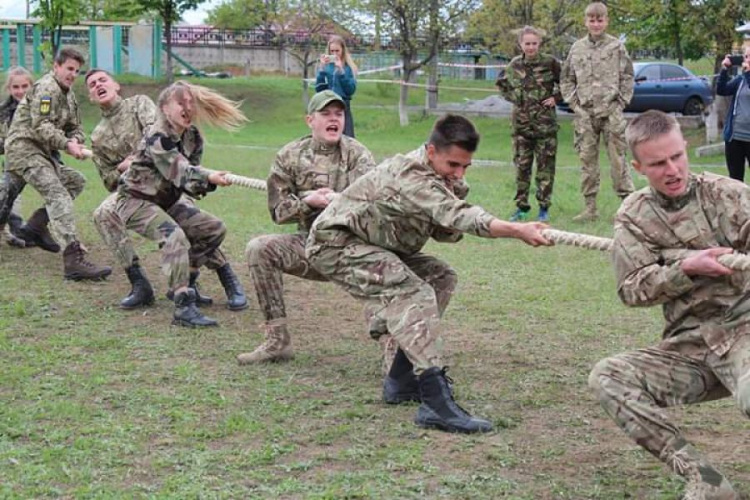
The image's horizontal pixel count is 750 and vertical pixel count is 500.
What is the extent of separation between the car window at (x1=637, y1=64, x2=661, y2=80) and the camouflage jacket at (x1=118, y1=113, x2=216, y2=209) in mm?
22445

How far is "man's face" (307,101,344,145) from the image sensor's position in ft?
23.0

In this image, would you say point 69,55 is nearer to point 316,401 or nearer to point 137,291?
point 137,291

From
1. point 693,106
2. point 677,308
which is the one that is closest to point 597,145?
point 677,308

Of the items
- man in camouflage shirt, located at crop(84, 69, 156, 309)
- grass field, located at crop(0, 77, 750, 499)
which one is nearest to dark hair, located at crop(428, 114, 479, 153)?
grass field, located at crop(0, 77, 750, 499)

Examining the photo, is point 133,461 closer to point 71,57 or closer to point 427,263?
point 427,263

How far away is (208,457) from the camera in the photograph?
16.7 ft

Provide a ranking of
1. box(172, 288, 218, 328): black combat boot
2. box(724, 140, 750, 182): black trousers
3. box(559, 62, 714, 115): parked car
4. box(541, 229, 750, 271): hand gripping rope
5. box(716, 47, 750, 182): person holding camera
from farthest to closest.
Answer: box(559, 62, 714, 115): parked car < box(724, 140, 750, 182): black trousers < box(716, 47, 750, 182): person holding camera < box(172, 288, 218, 328): black combat boot < box(541, 229, 750, 271): hand gripping rope

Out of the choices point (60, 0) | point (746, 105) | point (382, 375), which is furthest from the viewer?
point (60, 0)

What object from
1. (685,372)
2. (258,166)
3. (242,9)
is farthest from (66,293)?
(242,9)

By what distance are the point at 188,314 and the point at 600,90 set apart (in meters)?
6.07

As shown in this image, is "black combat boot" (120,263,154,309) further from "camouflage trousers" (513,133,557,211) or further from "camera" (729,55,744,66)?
"camera" (729,55,744,66)

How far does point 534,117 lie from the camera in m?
12.2

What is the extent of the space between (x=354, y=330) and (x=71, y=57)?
3.91 metres

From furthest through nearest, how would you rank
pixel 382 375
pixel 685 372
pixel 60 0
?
pixel 60 0 → pixel 382 375 → pixel 685 372
